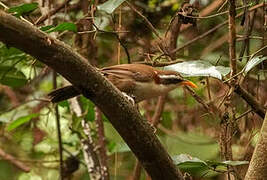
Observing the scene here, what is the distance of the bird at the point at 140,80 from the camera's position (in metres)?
1.81

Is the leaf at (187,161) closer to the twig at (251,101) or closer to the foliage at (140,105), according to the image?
the foliage at (140,105)

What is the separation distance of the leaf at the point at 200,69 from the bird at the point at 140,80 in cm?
17

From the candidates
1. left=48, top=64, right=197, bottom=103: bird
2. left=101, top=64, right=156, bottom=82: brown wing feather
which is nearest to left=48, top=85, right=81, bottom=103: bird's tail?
left=48, top=64, right=197, bottom=103: bird

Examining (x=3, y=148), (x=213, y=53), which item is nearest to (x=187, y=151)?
(x=213, y=53)

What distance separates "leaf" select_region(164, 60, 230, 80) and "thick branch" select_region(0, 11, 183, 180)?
323 mm

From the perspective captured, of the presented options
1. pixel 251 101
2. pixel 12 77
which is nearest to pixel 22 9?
pixel 12 77

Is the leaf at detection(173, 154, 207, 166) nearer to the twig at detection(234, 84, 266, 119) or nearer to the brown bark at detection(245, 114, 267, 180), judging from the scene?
the brown bark at detection(245, 114, 267, 180)

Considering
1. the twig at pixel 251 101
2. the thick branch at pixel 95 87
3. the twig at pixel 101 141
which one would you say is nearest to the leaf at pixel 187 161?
the thick branch at pixel 95 87

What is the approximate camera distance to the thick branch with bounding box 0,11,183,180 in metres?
1.04

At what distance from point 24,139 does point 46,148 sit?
355 millimetres

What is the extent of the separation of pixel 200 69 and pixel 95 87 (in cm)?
52

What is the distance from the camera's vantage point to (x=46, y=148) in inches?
122

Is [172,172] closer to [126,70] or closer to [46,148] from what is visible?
[126,70]

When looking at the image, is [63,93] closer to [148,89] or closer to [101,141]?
[148,89]
